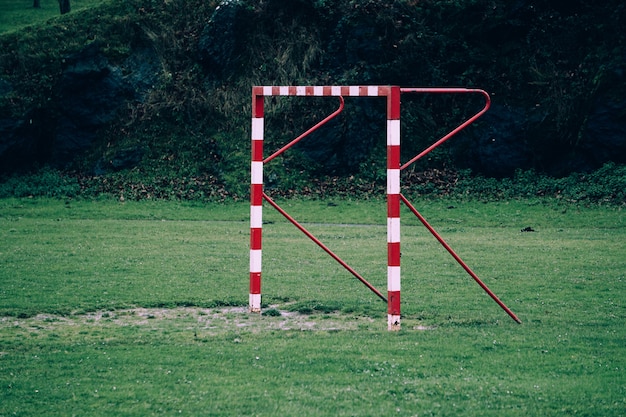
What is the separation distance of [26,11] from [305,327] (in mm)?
45676

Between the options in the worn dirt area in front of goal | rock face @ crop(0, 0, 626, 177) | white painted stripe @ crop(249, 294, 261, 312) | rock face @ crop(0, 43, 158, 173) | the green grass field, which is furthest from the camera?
rock face @ crop(0, 43, 158, 173)

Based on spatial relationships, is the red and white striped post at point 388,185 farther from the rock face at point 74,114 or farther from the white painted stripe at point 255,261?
the rock face at point 74,114

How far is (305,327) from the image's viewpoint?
29.5ft

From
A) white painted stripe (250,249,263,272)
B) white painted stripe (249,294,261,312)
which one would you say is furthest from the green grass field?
white painted stripe (250,249,263,272)

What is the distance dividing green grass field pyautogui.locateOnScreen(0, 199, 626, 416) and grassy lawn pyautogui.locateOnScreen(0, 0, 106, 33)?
29.3 metres

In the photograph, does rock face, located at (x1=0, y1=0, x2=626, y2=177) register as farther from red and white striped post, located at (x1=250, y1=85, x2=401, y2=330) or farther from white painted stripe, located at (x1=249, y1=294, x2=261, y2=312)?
white painted stripe, located at (x1=249, y1=294, x2=261, y2=312)

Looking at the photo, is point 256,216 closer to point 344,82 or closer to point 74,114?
point 344,82

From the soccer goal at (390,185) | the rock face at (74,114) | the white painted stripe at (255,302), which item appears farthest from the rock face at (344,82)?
the white painted stripe at (255,302)

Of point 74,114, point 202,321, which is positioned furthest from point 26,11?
point 202,321

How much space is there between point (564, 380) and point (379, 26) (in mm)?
22472

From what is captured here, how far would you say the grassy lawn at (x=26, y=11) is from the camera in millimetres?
44216

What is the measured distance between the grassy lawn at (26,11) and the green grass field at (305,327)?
96.1ft

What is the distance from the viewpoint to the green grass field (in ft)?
20.2

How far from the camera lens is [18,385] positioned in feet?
21.3
